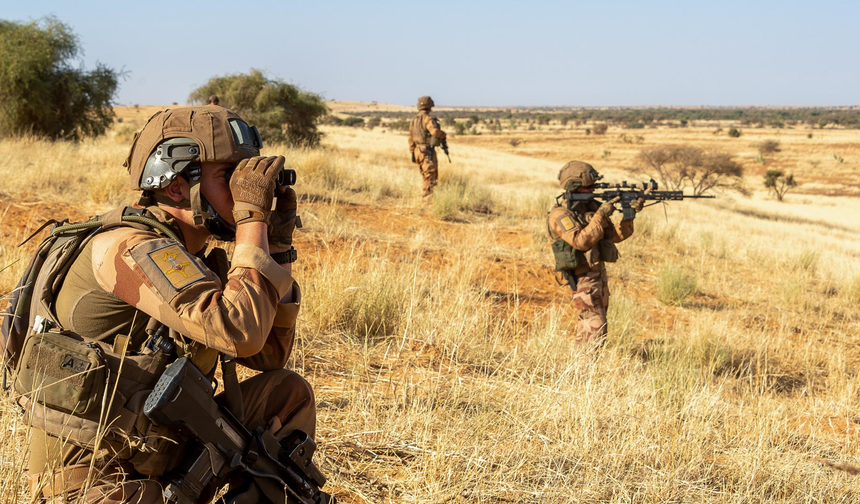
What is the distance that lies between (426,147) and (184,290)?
10210 millimetres

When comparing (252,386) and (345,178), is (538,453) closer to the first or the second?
(252,386)

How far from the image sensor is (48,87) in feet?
47.8

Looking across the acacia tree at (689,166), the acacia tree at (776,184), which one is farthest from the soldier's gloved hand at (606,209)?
the acacia tree at (776,184)

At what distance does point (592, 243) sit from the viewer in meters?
5.41

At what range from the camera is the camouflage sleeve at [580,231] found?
5.38 metres

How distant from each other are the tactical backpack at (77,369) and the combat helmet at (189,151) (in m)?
0.12

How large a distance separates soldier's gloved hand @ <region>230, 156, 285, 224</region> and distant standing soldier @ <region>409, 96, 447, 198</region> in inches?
371

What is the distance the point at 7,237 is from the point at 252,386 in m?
4.99

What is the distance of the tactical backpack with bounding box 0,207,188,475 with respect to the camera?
1.70 meters

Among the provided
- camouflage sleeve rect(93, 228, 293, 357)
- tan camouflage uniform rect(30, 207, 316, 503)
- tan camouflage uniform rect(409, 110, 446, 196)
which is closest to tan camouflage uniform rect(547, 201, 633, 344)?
tan camouflage uniform rect(30, 207, 316, 503)

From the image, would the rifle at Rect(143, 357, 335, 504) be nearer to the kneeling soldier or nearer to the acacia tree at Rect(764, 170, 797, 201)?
the kneeling soldier

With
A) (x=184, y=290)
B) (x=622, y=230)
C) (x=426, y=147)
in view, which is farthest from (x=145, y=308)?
(x=426, y=147)

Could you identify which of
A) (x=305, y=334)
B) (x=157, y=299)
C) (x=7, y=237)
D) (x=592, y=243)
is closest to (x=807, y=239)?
(x=592, y=243)

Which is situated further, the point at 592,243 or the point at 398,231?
the point at 398,231
